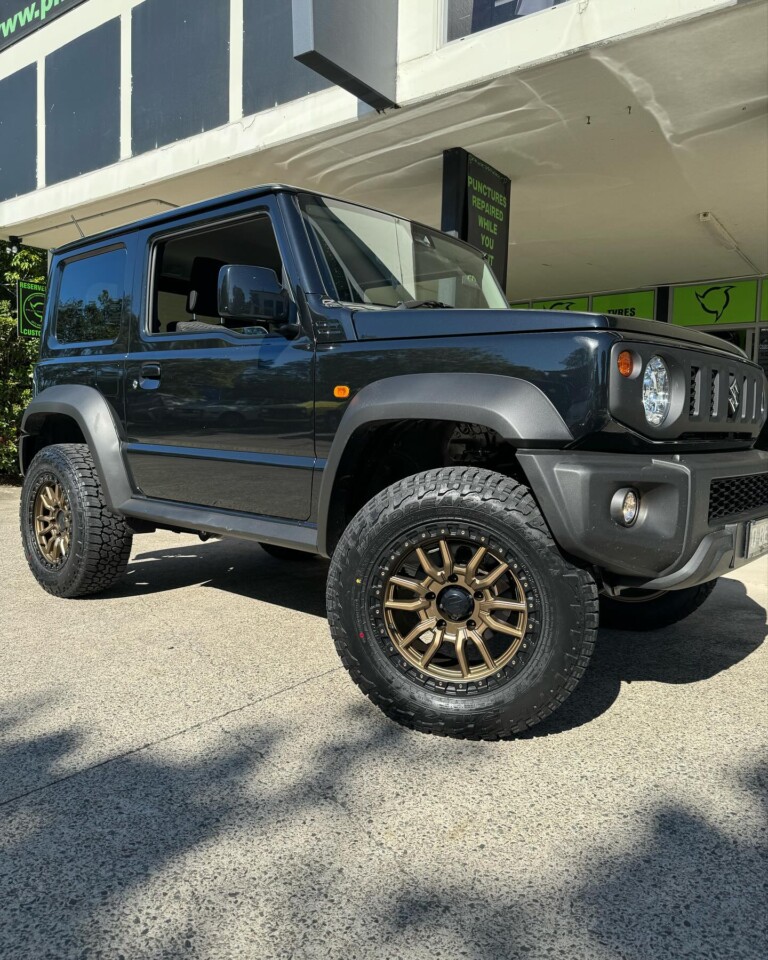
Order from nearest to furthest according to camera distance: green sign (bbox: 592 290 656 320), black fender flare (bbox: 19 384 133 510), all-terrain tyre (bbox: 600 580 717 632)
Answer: all-terrain tyre (bbox: 600 580 717 632)
black fender flare (bbox: 19 384 133 510)
green sign (bbox: 592 290 656 320)

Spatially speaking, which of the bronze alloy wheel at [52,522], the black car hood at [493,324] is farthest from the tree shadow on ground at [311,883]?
the bronze alloy wheel at [52,522]

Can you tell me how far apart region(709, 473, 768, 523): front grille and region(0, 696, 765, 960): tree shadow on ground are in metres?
0.85

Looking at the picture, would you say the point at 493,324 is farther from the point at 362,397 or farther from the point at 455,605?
the point at 455,605

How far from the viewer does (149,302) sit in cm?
362

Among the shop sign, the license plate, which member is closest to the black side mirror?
the license plate

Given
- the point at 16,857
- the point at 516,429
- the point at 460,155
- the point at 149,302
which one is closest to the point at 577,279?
the point at 460,155

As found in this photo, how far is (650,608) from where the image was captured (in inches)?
139

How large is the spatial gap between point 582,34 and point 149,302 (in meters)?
3.40

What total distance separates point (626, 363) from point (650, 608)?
69.0 inches

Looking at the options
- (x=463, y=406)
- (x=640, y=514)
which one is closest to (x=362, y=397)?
(x=463, y=406)

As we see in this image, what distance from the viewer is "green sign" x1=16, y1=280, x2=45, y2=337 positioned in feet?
30.5

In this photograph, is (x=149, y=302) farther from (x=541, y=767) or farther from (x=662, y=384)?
(x=541, y=767)

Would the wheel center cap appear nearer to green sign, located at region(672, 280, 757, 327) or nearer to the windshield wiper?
the windshield wiper

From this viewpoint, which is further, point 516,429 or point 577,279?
point 577,279
